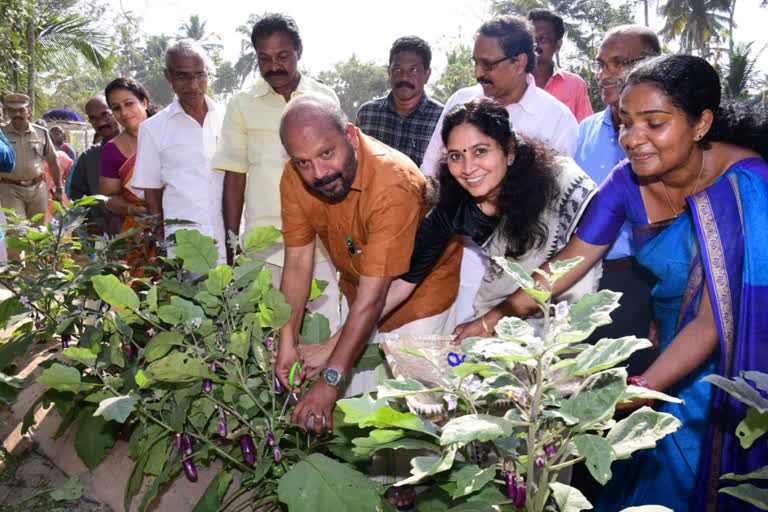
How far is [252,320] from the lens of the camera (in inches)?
71.1

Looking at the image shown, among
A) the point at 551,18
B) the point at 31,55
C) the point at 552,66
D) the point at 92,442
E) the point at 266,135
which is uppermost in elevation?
the point at 31,55

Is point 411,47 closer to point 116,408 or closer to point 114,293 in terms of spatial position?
point 114,293

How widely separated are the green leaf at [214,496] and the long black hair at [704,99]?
66.4 inches

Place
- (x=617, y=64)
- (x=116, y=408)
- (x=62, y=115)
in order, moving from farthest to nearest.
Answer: (x=62, y=115)
(x=617, y=64)
(x=116, y=408)

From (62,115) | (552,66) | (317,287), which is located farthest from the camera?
(62,115)

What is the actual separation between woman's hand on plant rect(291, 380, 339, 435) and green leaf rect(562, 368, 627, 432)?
860 mm

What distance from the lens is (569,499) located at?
3.41ft

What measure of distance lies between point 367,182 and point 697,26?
99.9 ft

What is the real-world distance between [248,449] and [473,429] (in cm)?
101

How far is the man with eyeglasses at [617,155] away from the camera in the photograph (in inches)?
99.1

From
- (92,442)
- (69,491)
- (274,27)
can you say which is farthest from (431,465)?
(274,27)

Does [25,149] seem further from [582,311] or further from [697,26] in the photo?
[697,26]

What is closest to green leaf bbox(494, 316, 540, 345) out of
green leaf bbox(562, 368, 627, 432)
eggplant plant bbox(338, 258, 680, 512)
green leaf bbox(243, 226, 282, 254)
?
eggplant plant bbox(338, 258, 680, 512)

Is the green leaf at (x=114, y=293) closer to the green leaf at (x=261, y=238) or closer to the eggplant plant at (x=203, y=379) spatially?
the eggplant plant at (x=203, y=379)
